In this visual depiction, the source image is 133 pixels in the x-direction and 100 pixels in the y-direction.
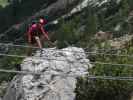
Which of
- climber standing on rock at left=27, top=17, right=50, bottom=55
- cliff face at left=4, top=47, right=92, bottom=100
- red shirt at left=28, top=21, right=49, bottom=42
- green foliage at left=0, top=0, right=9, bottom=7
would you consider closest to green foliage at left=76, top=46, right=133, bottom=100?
cliff face at left=4, top=47, right=92, bottom=100

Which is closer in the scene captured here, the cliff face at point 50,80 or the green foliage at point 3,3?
the cliff face at point 50,80

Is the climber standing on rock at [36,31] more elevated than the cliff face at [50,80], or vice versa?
the climber standing on rock at [36,31]

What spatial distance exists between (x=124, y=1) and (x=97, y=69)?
25.3 metres

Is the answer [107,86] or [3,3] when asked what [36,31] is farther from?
[3,3]

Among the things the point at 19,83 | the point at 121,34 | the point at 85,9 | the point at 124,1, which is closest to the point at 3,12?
the point at 85,9

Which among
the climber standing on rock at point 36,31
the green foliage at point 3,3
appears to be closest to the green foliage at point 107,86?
the climber standing on rock at point 36,31

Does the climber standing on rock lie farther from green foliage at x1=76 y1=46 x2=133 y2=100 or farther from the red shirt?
Answer: green foliage at x1=76 y1=46 x2=133 y2=100

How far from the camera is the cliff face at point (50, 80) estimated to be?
24.4 m

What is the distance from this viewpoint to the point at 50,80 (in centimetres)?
2494

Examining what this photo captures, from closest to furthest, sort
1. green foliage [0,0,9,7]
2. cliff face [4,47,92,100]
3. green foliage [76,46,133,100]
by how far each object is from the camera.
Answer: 1. green foliage [76,46,133,100]
2. cliff face [4,47,92,100]
3. green foliage [0,0,9,7]

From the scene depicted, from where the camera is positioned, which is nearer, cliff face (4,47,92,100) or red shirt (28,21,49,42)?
red shirt (28,21,49,42)

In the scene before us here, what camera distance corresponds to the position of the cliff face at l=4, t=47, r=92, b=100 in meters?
24.4

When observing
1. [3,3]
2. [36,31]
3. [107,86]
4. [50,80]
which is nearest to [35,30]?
[36,31]

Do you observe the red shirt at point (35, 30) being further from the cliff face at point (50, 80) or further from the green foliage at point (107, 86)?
the green foliage at point (107, 86)
